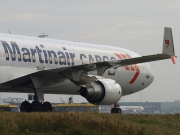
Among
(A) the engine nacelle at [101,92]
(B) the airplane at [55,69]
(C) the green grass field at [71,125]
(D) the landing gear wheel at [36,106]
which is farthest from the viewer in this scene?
(D) the landing gear wheel at [36,106]

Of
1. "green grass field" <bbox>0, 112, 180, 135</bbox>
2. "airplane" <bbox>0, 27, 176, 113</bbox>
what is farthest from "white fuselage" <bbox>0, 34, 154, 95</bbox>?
"green grass field" <bbox>0, 112, 180, 135</bbox>

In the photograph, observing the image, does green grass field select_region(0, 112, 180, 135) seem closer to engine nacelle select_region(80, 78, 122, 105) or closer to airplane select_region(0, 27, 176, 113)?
engine nacelle select_region(80, 78, 122, 105)

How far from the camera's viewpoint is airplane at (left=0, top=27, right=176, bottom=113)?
2605 cm

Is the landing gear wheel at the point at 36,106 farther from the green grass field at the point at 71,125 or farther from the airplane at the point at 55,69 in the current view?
the green grass field at the point at 71,125

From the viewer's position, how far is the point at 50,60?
2850 cm

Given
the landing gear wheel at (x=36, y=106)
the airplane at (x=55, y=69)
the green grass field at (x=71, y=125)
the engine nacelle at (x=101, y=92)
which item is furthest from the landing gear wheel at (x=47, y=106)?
the green grass field at (x=71, y=125)

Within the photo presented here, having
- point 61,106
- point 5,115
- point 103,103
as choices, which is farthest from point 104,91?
point 61,106

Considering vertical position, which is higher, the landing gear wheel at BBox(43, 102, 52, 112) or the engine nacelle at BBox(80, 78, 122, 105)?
the engine nacelle at BBox(80, 78, 122, 105)

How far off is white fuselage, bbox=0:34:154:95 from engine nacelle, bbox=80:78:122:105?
63.8 inches

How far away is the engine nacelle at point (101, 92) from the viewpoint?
85.0 ft

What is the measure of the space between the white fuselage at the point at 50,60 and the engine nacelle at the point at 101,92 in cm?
162

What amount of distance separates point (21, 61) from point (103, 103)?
14.5 feet

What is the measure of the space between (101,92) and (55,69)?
2.43 metres

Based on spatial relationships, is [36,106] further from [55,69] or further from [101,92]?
[101,92]
